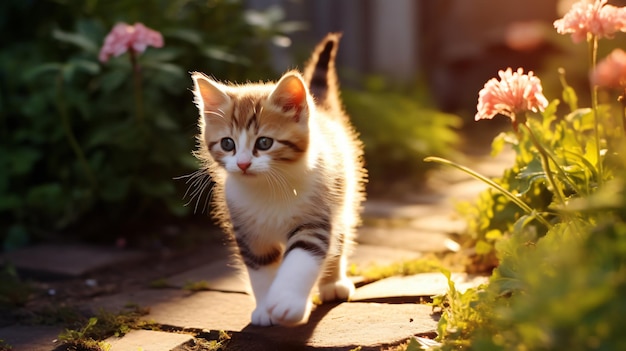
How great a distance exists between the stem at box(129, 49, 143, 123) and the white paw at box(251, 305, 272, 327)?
1643 mm

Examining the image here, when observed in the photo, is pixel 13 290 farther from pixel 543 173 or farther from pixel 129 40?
pixel 543 173

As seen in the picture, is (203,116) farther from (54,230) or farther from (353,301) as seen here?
(54,230)

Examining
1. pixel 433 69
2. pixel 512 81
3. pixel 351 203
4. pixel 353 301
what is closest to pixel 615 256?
pixel 512 81

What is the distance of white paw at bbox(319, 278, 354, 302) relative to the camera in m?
2.78

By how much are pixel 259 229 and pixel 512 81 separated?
985mm

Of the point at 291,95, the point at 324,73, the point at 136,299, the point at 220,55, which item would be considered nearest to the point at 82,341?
the point at 136,299

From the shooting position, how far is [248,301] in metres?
2.89

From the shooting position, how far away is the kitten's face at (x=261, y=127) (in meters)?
2.52

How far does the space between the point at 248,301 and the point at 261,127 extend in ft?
2.36

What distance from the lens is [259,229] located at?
262cm

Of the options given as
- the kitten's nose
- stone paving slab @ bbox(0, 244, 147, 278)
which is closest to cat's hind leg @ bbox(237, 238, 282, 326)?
the kitten's nose

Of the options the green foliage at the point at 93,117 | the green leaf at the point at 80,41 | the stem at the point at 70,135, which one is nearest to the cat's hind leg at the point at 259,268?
the green foliage at the point at 93,117

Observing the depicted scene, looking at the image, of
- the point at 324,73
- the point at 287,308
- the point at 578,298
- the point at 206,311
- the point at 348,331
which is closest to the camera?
the point at 578,298

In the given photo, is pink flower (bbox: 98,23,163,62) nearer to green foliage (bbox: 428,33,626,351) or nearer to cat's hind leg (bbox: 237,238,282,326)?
cat's hind leg (bbox: 237,238,282,326)
